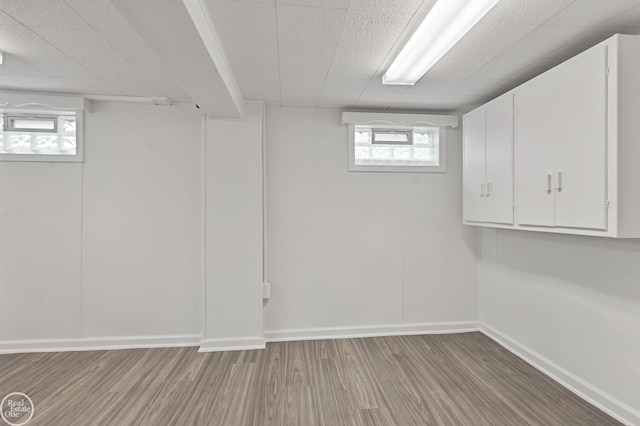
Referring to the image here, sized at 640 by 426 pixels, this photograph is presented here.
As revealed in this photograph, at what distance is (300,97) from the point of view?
2.83 meters

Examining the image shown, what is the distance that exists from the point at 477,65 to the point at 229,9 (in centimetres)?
178

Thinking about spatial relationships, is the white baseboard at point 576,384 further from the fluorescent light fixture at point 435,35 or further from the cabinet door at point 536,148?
the fluorescent light fixture at point 435,35

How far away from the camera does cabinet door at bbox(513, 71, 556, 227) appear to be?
1966mm

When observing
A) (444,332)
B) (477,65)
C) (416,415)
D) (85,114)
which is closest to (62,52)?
(85,114)

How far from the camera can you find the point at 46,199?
9.21 ft

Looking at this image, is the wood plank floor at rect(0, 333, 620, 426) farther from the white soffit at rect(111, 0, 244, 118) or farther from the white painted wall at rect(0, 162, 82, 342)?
the white soffit at rect(111, 0, 244, 118)

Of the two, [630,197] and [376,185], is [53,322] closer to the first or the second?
[376,185]

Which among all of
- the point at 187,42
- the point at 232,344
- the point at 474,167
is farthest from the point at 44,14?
the point at 474,167

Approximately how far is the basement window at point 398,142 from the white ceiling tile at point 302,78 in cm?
65

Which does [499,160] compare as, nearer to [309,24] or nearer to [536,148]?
[536,148]

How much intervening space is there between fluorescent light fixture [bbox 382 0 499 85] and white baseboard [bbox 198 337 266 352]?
8.68 feet

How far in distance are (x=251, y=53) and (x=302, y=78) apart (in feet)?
1.70

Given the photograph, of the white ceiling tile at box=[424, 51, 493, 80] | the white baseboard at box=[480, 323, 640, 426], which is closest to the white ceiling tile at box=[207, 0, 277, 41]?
the white ceiling tile at box=[424, 51, 493, 80]

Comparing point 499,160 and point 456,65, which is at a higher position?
point 456,65
